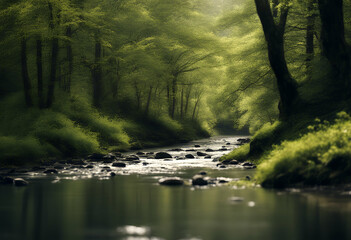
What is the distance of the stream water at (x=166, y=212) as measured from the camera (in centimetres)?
672

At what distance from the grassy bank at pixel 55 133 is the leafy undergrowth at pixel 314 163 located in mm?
10375

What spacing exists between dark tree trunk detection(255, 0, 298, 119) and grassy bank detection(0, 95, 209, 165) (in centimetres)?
944

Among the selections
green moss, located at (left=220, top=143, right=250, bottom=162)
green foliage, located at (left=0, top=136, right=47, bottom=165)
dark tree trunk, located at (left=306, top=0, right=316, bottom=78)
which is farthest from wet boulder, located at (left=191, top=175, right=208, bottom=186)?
dark tree trunk, located at (left=306, top=0, right=316, bottom=78)

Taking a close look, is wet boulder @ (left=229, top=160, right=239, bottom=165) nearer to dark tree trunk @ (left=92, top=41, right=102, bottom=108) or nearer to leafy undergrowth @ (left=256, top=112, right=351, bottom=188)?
leafy undergrowth @ (left=256, top=112, right=351, bottom=188)

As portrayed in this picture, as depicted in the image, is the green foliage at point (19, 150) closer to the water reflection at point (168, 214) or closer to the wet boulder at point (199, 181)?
the water reflection at point (168, 214)

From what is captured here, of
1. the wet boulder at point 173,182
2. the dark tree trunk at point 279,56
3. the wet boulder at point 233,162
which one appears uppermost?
the dark tree trunk at point 279,56

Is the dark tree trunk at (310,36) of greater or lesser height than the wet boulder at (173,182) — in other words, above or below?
above

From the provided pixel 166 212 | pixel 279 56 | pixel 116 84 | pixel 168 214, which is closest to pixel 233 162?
pixel 279 56

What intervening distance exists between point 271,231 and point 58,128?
1685 centimetres

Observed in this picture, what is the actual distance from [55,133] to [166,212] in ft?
45.3

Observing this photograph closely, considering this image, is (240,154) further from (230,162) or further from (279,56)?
(279,56)

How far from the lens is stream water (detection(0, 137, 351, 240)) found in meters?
6.72

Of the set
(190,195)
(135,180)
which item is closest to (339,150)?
(190,195)

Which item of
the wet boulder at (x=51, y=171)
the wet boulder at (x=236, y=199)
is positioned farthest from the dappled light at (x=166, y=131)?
the wet boulder at (x=51, y=171)
